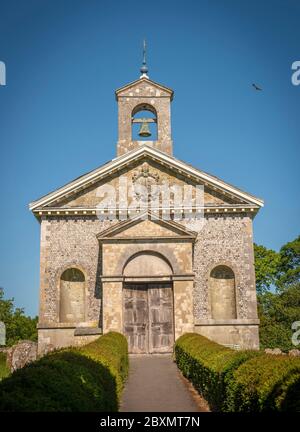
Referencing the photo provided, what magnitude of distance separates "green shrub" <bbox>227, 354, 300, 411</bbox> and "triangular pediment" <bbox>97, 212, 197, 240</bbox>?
14.0 meters

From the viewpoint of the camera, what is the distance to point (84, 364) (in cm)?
1048

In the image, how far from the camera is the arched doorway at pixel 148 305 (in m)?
24.0

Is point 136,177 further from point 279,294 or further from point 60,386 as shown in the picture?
point 279,294

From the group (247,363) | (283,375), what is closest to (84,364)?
(247,363)

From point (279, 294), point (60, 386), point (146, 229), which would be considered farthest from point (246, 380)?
point (279, 294)

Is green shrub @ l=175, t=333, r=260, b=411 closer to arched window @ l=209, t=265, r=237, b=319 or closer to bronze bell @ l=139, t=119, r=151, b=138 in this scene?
arched window @ l=209, t=265, r=237, b=319

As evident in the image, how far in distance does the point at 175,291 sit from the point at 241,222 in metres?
5.52

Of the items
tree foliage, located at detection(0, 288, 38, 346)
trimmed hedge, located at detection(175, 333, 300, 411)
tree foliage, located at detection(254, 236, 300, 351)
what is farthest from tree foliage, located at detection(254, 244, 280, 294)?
trimmed hedge, located at detection(175, 333, 300, 411)

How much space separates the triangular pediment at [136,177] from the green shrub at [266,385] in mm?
16766

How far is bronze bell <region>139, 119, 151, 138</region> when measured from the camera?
93.0 ft

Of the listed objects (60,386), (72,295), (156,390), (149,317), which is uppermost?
(72,295)

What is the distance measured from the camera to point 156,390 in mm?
15117

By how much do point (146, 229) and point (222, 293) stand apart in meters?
5.35

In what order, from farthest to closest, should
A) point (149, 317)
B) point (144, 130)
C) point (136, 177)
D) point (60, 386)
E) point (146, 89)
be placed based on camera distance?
point (146, 89) < point (144, 130) < point (136, 177) < point (149, 317) < point (60, 386)
